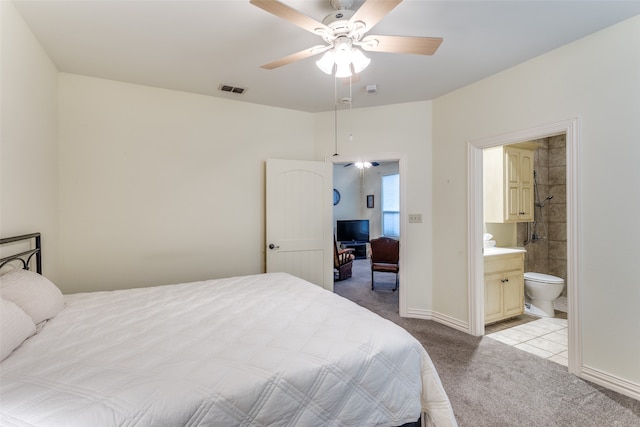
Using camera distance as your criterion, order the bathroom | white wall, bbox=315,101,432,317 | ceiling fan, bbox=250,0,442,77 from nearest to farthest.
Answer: ceiling fan, bbox=250,0,442,77
white wall, bbox=315,101,432,317
the bathroom

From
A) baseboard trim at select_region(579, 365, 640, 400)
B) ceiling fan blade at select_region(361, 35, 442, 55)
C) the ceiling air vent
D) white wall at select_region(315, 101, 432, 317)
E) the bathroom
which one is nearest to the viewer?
ceiling fan blade at select_region(361, 35, 442, 55)

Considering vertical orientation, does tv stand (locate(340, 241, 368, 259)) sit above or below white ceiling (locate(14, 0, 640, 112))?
below

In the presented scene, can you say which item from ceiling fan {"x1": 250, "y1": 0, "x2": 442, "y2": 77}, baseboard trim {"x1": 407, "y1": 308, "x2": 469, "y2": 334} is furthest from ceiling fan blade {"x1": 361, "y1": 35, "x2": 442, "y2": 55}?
baseboard trim {"x1": 407, "y1": 308, "x2": 469, "y2": 334}

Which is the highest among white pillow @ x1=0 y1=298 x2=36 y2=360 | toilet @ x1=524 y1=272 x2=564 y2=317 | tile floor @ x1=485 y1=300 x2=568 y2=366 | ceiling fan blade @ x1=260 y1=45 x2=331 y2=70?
ceiling fan blade @ x1=260 y1=45 x2=331 y2=70

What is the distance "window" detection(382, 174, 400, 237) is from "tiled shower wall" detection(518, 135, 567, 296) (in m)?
3.36

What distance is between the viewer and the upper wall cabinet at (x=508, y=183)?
3.62 meters

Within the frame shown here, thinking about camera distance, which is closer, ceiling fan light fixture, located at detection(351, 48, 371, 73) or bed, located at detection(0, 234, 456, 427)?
bed, located at detection(0, 234, 456, 427)

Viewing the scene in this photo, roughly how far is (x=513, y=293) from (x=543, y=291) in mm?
453

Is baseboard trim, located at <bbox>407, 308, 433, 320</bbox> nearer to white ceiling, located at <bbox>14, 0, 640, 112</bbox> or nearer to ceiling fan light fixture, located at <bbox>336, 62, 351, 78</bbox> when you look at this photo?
white ceiling, located at <bbox>14, 0, 640, 112</bbox>

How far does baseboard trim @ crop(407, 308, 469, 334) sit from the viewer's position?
315 centimetres

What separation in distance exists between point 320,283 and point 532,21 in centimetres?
311

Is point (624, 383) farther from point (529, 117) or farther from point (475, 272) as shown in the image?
point (529, 117)

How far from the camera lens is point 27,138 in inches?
81.7

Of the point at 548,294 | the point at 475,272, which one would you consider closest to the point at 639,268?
the point at 475,272
